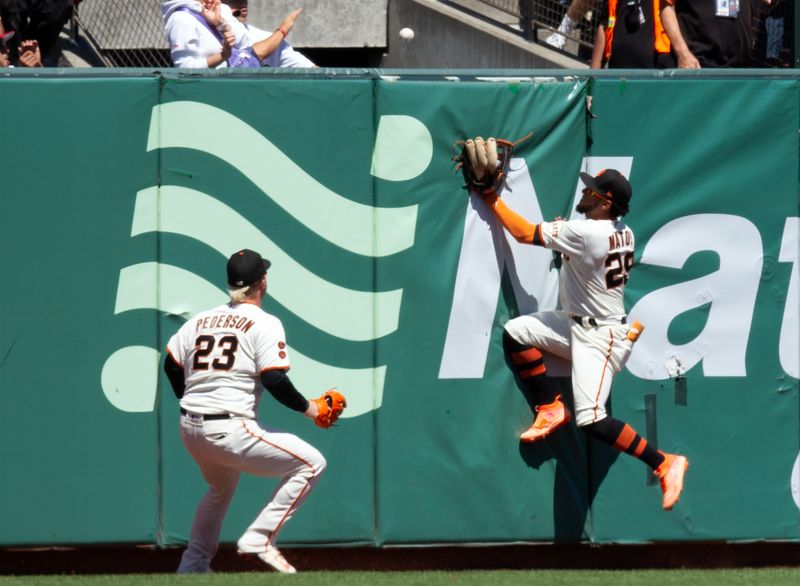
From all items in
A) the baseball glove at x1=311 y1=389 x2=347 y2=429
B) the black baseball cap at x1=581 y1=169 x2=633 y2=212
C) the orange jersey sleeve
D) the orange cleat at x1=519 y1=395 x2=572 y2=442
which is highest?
the black baseball cap at x1=581 y1=169 x2=633 y2=212

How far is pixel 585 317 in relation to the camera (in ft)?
22.8

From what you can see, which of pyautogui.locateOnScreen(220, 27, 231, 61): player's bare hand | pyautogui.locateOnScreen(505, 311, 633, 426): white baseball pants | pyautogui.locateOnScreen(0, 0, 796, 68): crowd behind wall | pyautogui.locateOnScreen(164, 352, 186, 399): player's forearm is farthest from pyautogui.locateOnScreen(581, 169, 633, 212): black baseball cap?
pyautogui.locateOnScreen(0, 0, 796, 68): crowd behind wall

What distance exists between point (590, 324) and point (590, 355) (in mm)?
176

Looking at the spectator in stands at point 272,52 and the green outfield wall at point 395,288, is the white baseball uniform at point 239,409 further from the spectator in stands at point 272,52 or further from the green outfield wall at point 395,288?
the spectator in stands at point 272,52

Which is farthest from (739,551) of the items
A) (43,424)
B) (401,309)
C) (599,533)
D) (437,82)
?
(43,424)

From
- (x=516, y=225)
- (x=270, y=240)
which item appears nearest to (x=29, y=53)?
(x=270, y=240)

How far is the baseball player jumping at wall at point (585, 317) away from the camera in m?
6.82

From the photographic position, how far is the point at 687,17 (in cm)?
858

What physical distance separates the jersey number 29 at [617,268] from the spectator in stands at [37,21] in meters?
4.51

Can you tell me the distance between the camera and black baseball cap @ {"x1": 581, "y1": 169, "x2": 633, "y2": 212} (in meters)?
6.84

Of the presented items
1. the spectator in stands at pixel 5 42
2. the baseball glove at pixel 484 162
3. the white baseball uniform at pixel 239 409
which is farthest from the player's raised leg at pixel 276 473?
the spectator in stands at pixel 5 42

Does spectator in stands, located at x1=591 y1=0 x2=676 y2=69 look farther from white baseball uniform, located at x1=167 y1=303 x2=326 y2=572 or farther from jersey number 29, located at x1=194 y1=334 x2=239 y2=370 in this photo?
jersey number 29, located at x1=194 y1=334 x2=239 y2=370

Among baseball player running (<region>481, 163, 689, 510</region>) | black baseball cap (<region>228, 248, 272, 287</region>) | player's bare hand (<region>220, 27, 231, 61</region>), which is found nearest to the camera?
black baseball cap (<region>228, 248, 272, 287</region>)

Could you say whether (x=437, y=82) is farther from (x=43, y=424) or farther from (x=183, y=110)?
(x=43, y=424)
